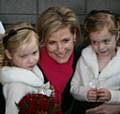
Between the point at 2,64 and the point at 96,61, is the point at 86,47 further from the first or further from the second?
the point at 2,64

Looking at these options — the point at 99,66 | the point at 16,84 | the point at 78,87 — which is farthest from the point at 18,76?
the point at 99,66

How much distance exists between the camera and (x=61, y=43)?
2531 mm

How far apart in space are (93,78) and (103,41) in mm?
245

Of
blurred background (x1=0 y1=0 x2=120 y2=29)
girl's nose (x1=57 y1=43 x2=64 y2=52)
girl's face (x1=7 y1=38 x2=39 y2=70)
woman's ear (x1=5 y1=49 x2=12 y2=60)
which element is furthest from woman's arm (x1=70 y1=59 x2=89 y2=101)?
blurred background (x1=0 y1=0 x2=120 y2=29)

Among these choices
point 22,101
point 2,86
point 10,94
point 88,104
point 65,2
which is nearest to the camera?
point 22,101

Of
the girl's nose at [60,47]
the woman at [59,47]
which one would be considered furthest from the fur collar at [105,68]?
the girl's nose at [60,47]

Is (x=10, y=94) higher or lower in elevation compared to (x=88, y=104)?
higher

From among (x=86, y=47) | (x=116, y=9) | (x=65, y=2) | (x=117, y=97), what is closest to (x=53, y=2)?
(x=65, y=2)

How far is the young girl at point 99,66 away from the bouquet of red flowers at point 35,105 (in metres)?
0.44

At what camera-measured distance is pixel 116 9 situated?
16.2 ft

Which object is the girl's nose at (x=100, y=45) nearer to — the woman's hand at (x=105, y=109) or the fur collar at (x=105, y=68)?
the fur collar at (x=105, y=68)

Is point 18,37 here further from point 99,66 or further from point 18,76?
point 99,66

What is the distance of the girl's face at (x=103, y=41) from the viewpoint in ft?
8.36

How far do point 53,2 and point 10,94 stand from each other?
270 cm
